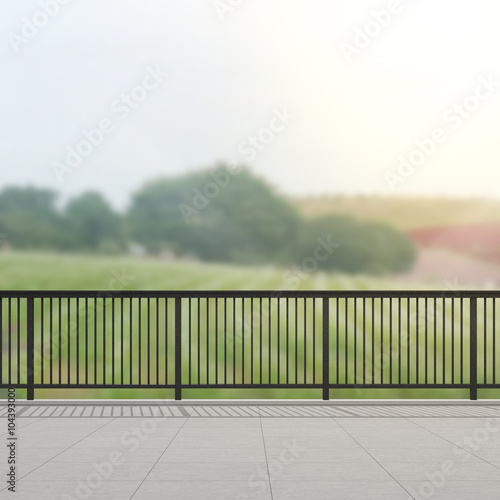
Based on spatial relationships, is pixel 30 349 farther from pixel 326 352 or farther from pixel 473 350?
pixel 473 350

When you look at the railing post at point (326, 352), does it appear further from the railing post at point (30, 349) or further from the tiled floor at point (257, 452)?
the railing post at point (30, 349)

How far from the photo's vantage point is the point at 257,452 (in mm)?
6168

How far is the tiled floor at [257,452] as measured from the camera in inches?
194

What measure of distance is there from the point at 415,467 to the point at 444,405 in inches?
143

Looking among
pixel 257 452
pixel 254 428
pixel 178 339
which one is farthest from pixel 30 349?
pixel 257 452

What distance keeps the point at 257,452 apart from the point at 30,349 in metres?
4.37

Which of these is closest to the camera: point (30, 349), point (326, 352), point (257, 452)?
point (257, 452)

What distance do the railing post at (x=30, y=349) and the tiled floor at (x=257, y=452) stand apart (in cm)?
48

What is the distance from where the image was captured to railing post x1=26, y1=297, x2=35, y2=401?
927 cm

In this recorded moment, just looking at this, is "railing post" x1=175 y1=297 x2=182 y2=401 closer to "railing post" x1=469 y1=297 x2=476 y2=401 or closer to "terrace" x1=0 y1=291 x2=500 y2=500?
"terrace" x1=0 y1=291 x2=500 y2=500

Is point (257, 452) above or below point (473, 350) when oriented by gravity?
below

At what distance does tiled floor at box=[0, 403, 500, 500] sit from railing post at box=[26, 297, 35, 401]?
1.59 feet

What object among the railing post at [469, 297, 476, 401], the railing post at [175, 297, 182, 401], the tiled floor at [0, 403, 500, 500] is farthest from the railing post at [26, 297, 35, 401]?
the railing post at [469, 297, 476, 401]

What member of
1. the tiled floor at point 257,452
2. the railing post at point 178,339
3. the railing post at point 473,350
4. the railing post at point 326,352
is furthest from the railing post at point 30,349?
the railing post at point 473,350
